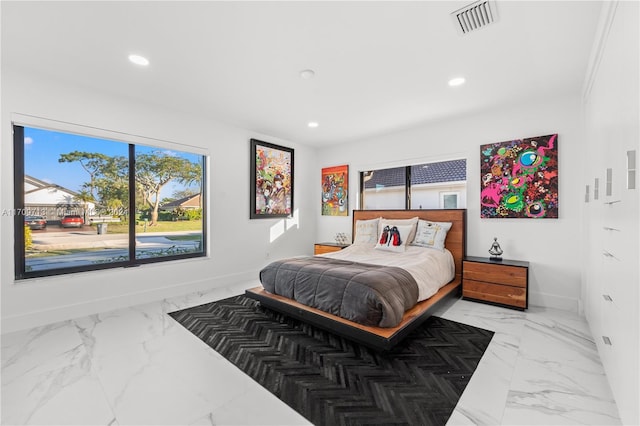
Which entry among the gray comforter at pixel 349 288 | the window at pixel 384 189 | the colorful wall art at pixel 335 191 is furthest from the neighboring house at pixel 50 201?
the window at pixel 384 189

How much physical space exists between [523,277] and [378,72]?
2.78 metres

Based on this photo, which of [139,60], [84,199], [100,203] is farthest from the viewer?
[100,203]

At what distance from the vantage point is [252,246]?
4762mm

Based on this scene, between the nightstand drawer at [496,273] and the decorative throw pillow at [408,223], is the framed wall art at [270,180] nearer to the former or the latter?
the decorative throw pillow at [408,223]

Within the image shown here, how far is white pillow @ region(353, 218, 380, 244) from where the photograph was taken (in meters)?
4.44

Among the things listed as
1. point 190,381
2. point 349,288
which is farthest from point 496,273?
point 190,381

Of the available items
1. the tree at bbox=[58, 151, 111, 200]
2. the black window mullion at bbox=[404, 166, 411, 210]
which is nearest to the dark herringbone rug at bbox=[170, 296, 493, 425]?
the tree at bbox=[58, 151, 111, 200]

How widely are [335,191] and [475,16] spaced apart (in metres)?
3.80

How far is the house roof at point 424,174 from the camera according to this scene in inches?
164

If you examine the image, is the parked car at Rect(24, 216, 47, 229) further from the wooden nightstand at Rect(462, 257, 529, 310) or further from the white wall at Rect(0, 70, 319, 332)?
the wooden nightstand at Rect(462, 257, 529, 310)

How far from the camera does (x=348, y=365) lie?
2139 millimetres

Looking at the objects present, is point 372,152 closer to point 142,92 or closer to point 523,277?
point 523,277

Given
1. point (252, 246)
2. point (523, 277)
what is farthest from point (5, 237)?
point (523, 277)

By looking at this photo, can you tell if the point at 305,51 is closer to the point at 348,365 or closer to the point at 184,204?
the point at 348,365
